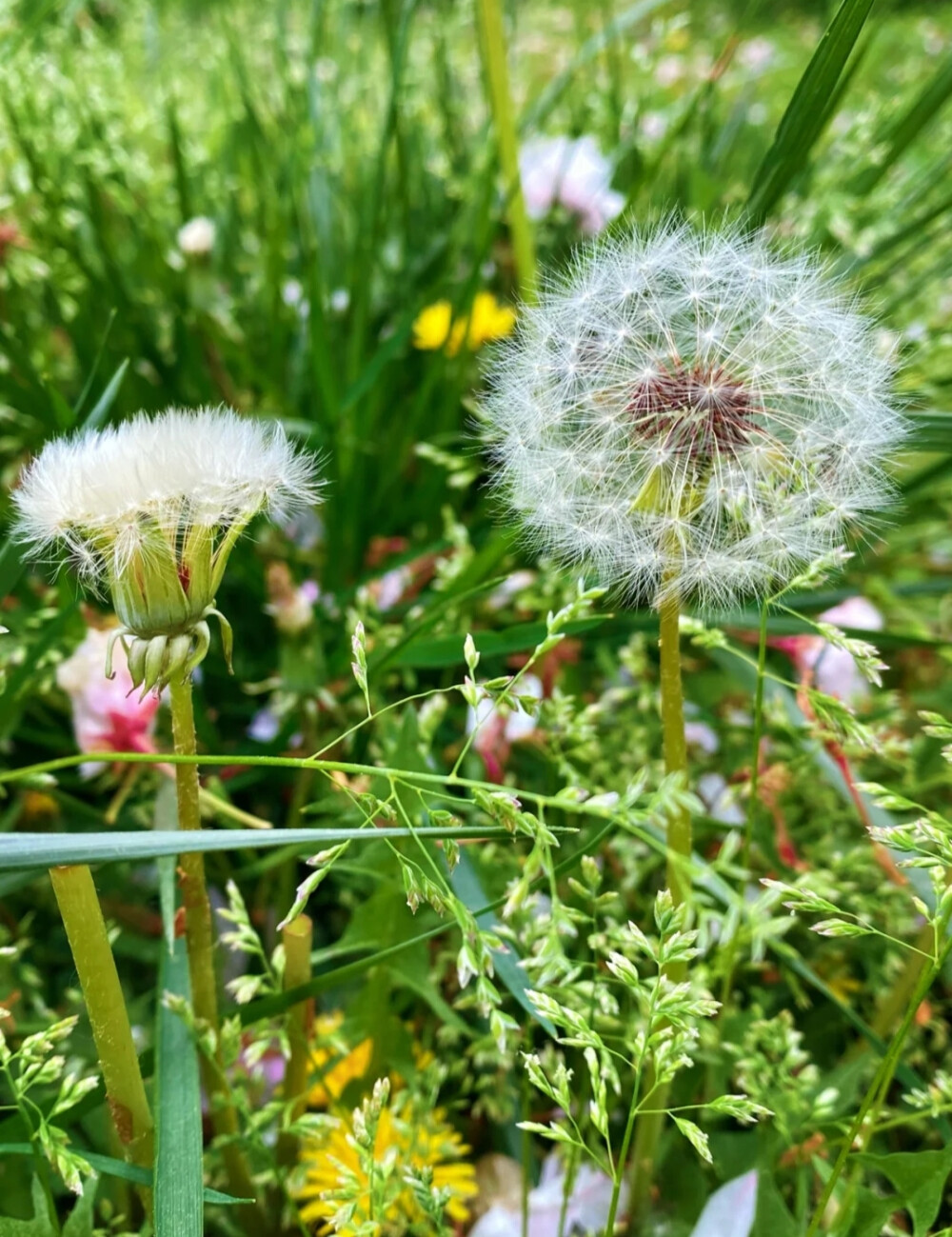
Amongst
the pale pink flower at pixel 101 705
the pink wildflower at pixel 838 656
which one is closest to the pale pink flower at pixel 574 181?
the pink wildflower at pixel 838 656

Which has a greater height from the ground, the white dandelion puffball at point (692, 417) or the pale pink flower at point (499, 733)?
the white dandelion puffball at point (692, 417)

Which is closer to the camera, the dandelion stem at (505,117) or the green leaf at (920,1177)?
the green leaf at (920,1177)

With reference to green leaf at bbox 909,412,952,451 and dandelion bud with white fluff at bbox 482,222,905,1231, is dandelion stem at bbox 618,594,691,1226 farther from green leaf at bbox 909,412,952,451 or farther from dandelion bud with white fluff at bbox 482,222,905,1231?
green leaf at bbox 909,412,952,451

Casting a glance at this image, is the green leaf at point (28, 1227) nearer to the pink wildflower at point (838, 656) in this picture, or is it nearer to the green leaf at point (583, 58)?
the pink wildflower at point (838, 656)

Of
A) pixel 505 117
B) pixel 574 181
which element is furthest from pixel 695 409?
pixel 574 181

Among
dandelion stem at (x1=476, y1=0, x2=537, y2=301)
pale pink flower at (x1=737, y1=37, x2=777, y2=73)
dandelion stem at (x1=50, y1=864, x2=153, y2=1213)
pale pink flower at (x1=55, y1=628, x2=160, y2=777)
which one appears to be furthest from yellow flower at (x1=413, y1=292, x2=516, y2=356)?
pale pink flower at (x1=737, y1=37, x2=777, y2=73)

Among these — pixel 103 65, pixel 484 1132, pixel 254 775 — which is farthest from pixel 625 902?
pixel 103 65

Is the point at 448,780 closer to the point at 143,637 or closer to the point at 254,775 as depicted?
the point at 143,637
